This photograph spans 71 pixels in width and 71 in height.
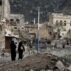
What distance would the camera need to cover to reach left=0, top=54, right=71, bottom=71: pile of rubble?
24.7 m

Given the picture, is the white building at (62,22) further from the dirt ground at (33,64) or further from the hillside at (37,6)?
the dirt ground at (33,64)

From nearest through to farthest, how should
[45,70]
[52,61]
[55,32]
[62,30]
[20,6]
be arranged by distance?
1. [45,70]
2. [52,61]
3. [55,32]
4. [62,30]
5. [20,6]

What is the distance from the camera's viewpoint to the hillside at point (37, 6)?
16045cm

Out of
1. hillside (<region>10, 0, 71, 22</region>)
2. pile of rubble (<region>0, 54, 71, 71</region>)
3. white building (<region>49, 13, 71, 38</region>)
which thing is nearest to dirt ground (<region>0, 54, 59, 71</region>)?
pile of rubble (<region>0, 54, 71, 71</region>)

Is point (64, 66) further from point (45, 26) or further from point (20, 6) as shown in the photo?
point (20, 6)

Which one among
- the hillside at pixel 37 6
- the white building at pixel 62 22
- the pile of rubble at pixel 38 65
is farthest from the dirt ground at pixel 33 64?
the hillside at pixel 37 6

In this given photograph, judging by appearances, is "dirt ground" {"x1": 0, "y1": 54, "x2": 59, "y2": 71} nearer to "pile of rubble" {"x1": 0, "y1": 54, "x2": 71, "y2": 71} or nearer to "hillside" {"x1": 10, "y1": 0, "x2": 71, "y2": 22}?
"pile of rubble" {"x1": 0, "y1": 54, "x2": 71, "y2": 71}

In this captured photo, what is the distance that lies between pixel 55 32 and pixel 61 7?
81.3 meters

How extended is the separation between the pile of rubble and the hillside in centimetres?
12716

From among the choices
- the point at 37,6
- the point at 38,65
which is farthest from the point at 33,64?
the point at 37,6

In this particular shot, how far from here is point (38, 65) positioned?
2548 cm

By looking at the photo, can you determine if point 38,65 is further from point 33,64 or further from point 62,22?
point 62,22

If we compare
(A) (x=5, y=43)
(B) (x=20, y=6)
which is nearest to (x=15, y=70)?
(A) (x=5, y=43)

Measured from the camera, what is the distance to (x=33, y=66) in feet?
83.4
